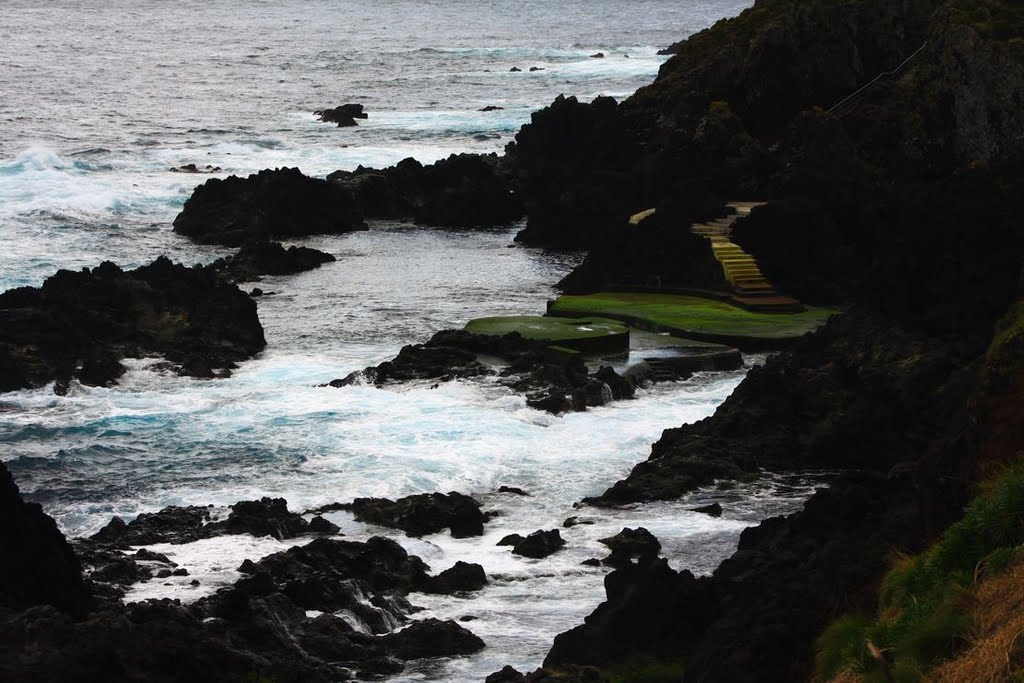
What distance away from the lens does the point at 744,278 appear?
121 feet

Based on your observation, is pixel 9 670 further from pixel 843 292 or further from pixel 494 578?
pixel 843 292

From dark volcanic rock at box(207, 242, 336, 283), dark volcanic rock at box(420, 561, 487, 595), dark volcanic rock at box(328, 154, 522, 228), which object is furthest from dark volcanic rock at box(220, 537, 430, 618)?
dark volcanic rock at box(328, 154, 522, 228)

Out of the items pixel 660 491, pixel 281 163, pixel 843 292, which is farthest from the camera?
pixel 281 163

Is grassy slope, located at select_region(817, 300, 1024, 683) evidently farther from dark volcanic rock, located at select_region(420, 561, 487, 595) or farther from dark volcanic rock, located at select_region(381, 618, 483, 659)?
dark volcanic rock, located at select_region(420, 561, 487, 595)

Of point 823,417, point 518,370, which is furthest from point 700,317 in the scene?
point 823,417

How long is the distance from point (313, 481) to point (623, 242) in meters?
16.9

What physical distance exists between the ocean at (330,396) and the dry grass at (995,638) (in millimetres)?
7598

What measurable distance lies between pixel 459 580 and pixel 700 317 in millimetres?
15964

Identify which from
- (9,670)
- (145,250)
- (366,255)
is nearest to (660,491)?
(9,670)

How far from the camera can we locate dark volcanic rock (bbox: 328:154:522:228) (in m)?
52.3

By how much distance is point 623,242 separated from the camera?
128ft

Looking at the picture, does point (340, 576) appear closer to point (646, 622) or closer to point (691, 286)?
point (646, 622)

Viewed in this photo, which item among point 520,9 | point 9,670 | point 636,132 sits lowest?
point 9,670

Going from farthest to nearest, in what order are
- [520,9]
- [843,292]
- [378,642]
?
1. [520,9]
2. [843,292]
3. [378,642]
